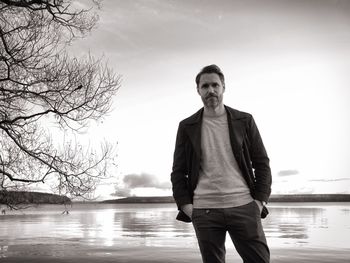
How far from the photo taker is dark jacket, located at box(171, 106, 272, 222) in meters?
3.12

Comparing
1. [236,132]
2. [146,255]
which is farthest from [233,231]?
[146,255]

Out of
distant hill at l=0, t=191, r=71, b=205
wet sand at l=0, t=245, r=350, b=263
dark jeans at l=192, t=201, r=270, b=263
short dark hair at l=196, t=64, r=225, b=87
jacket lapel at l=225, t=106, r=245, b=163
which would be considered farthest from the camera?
distant hill at l=0, t=191, r=71, b=205

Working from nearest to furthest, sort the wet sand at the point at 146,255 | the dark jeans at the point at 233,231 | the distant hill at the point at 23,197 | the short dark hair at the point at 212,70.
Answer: the dark jeans at the point at 233,231 < the short dark hair at the point at 212,70 < the wet sand at the point at 146,255 < the distant hill at the point at 23,197

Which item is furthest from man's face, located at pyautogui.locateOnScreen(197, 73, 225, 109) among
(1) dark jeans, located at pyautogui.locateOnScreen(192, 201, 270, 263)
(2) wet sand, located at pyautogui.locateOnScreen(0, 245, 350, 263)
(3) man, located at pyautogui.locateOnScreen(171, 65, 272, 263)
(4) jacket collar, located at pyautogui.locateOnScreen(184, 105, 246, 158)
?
(2) wet sand, located at pyautogui.locateOnScreen(0, 245, 350, 263)

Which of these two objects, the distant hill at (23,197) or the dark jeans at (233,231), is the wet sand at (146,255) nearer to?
the distant hill at (23,197)

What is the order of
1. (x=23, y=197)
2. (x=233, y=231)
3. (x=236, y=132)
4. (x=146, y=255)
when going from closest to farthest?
1. (x=233, y=231)
2. (x=236, y=132)
3. (x=23, y=197)
4. (x=146, y=255)

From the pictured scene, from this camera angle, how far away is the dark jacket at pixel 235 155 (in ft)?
10.3

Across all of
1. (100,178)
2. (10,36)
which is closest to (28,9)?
(10,36)

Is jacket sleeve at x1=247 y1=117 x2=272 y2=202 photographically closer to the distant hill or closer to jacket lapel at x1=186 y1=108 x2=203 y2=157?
jacket lapel at x1=186 y1=108 x2=203 y2=157

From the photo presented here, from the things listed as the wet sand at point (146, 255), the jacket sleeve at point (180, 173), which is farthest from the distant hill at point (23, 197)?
the jacket sleeve at point (180, 173)

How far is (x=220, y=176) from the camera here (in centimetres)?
308

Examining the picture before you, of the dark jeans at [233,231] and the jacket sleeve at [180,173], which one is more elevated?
the jacket sleeve at [180,173]

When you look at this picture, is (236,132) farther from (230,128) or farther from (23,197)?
(23,197)

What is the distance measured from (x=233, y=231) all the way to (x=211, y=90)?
1.09 meters
